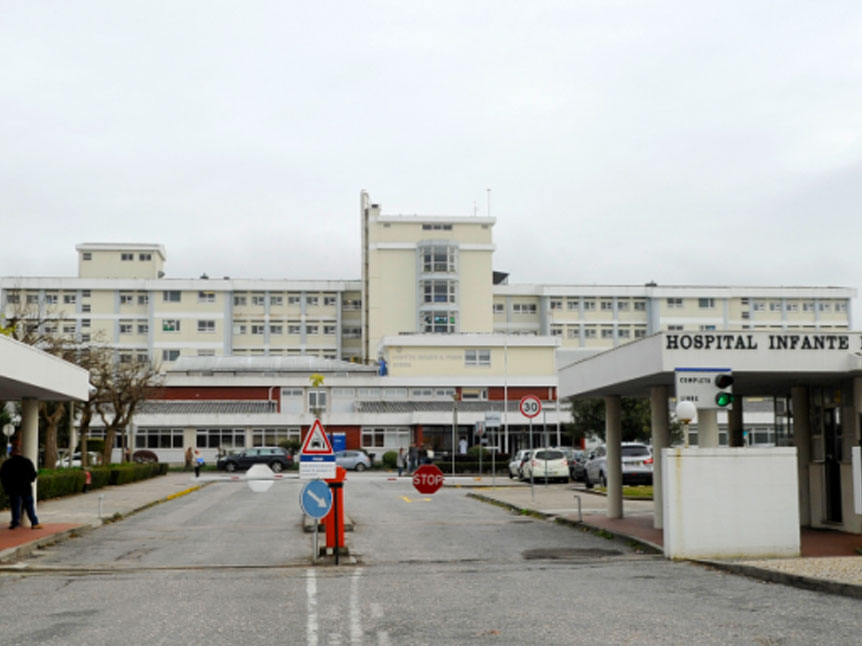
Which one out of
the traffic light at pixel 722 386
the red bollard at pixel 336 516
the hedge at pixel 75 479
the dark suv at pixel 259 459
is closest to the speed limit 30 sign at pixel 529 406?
the traffic light at pixel 722 386

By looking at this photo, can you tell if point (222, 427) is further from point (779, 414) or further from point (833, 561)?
point (833, 561)

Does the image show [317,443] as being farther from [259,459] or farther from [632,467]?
[259,459]

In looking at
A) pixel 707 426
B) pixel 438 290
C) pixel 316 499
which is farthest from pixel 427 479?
pixel 438 290

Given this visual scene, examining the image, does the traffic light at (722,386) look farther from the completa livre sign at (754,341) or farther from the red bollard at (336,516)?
the red bollard at (336,516)

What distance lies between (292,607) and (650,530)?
32.9 ft

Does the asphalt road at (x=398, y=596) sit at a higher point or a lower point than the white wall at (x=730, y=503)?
lower

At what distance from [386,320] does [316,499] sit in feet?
268

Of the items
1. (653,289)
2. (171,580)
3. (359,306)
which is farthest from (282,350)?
(171,580)

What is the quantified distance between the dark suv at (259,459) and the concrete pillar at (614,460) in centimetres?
4150

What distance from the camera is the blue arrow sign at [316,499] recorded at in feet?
49.8

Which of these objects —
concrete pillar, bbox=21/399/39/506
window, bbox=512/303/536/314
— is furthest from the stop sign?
window, bbox=512/303/536/314

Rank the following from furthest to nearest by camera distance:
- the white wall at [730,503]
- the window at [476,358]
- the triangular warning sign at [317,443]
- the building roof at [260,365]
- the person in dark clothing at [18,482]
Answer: the building roof at [260,365], the window at [476,358], the person in dark clothing at [18,482], the triangular warning sign at [317,443], the white wall at [730,503]

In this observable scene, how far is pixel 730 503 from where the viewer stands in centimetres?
1545

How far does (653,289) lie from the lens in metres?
108
